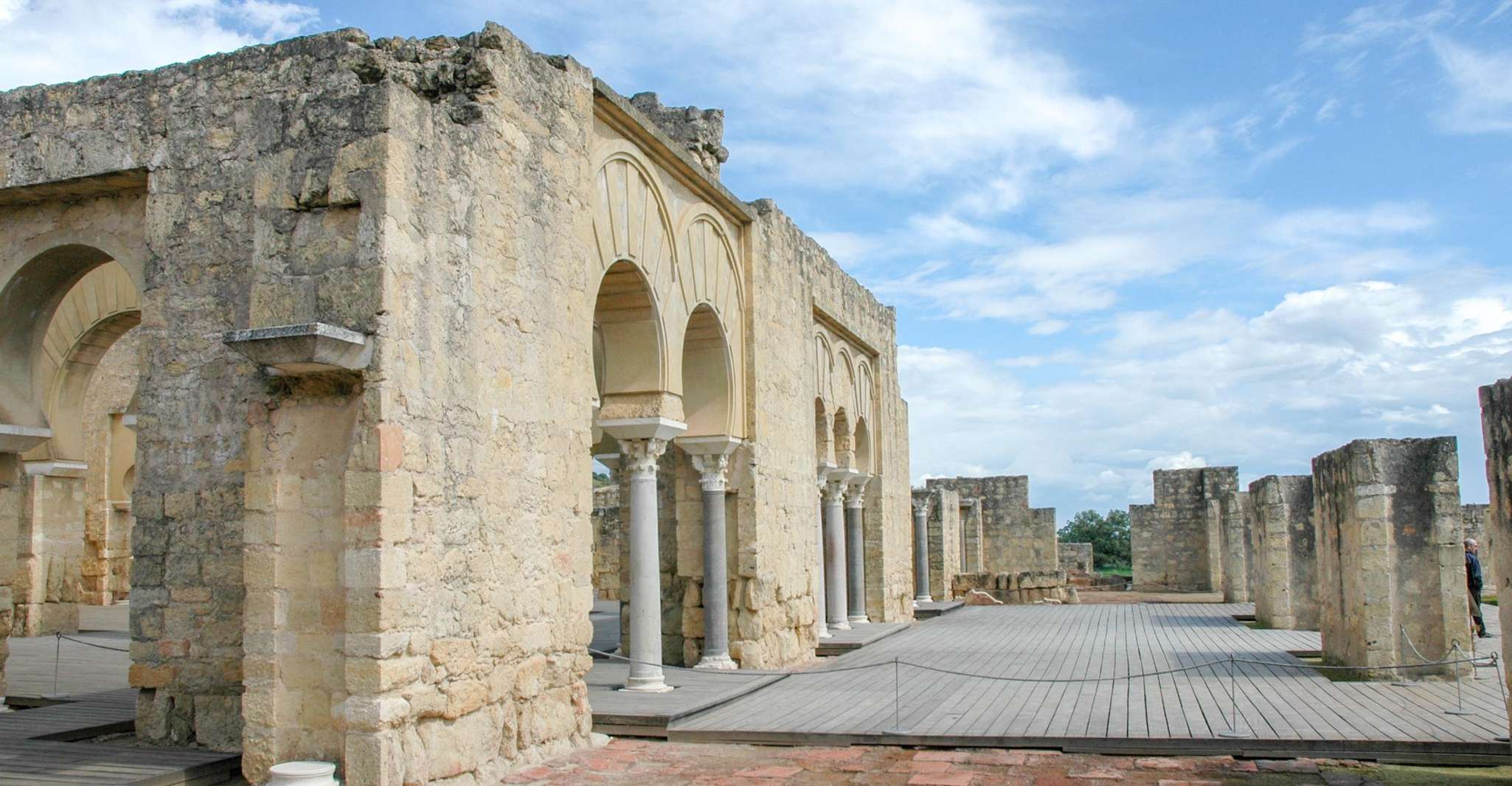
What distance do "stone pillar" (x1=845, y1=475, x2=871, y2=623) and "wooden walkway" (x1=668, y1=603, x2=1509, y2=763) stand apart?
3.31 m

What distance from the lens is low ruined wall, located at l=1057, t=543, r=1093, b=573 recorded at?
34.8 meters

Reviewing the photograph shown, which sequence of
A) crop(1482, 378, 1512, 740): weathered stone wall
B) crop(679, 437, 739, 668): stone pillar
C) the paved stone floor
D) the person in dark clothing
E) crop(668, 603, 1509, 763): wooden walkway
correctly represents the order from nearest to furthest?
crop(1482, 378, 1512, 740): weathered stone wall, the paved stone floor, crop(668, 603, 1509, 763): wooden walkway, crop(679, 437, 739, 668): stone pillar, the person in dark clothing

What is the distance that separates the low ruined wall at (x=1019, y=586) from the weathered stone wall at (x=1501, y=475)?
57.6ft

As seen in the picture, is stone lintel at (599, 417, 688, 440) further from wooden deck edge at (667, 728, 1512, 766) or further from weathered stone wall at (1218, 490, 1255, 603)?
weathered stone wall at (1218, 490, 1255, 603)

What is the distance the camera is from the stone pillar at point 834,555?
16.2m

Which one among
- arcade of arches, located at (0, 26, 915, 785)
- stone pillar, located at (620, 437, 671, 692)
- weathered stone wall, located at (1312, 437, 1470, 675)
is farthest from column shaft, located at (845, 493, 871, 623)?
weathered stone wall, located at (1312, 437, 1470, 675)

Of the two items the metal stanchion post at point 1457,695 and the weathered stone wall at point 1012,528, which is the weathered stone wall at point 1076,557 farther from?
the metal stanchion post at point 1457,695

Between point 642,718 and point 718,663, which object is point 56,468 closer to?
point 718,663

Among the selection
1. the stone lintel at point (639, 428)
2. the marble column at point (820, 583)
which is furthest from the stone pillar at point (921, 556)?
the stone lintel at point (639, 428)

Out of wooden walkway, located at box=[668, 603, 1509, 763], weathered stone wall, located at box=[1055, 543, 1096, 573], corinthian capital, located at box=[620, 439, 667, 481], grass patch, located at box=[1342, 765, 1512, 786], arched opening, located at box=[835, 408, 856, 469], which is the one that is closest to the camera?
grass patch, located at box=[1342, 765, 1512, 786]

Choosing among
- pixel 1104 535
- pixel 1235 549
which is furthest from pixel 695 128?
pixel 1104 535

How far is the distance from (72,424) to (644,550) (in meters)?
6.12

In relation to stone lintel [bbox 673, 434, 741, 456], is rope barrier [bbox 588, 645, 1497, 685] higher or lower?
lower

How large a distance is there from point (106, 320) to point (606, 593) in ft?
44.9
